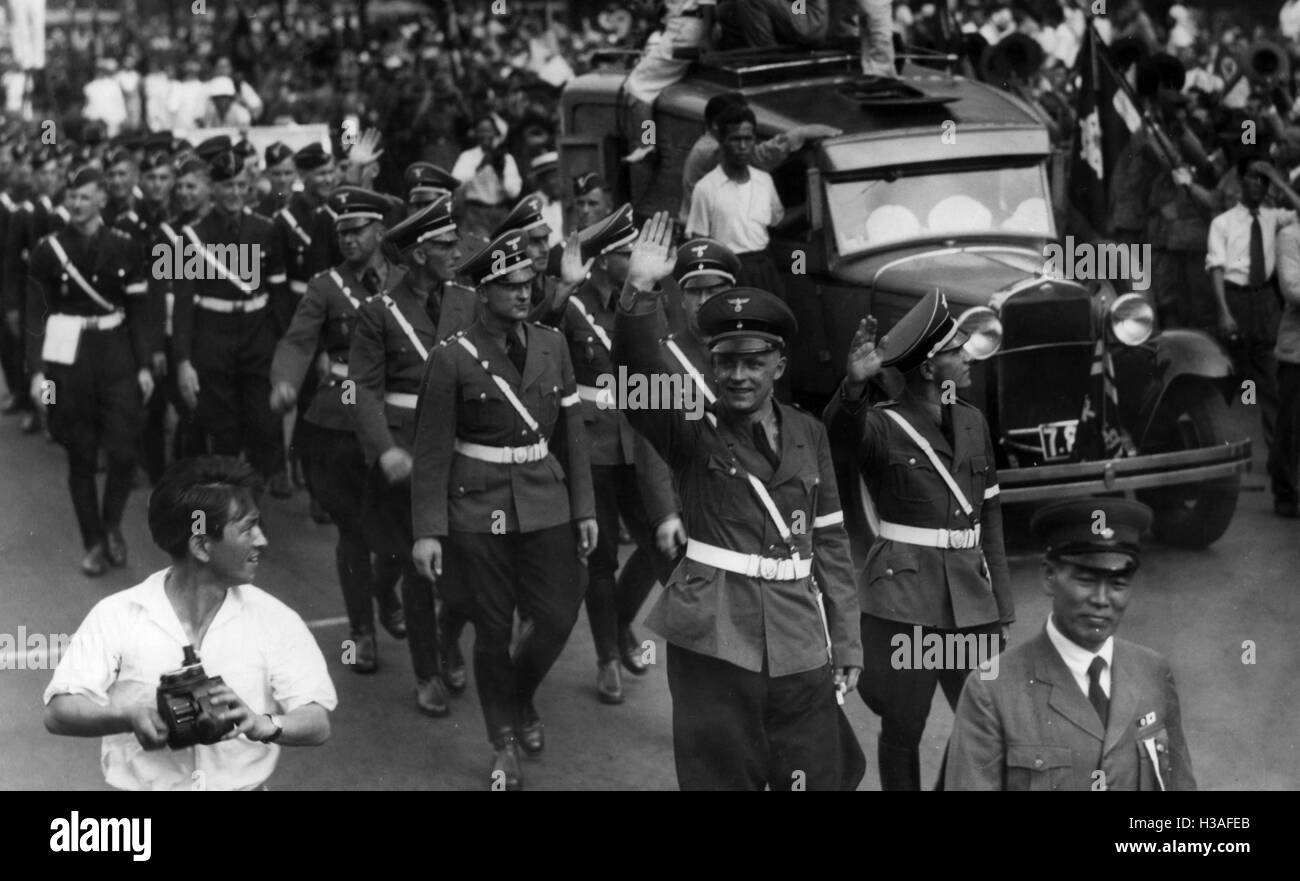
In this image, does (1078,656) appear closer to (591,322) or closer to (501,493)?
(501,493)

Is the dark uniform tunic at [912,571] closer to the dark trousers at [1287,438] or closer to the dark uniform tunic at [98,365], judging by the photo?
the dark trousers at [1287,438]

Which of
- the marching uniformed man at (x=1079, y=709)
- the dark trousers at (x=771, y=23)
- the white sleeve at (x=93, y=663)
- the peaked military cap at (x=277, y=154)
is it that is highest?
the dark trousers at (x=771, y=23)

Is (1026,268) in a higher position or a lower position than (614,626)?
higher

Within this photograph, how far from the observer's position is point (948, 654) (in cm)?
615

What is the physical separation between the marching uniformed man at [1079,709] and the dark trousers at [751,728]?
41.2 inches

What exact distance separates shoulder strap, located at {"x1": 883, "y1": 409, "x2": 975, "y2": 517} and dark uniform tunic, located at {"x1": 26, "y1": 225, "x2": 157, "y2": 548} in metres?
4.95

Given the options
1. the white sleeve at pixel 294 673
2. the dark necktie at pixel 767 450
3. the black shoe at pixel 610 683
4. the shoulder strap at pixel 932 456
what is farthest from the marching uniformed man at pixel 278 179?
the white sleeve at pixel 294 673

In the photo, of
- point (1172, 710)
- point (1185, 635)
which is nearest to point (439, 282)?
point (1185, 635)

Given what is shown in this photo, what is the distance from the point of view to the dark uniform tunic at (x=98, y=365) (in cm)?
984

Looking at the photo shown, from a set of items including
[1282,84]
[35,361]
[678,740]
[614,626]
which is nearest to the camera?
[678,740]

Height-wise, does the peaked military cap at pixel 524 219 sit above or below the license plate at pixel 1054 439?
above

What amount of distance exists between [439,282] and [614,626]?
159 centimetres

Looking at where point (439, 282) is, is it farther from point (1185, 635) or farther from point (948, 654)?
point (1185, 635)

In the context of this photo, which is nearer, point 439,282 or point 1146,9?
point 439,282
